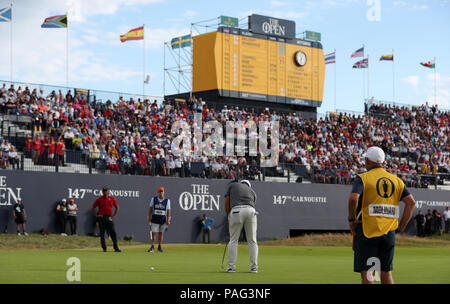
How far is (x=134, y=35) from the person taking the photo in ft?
135

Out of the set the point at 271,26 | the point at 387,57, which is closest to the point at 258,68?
the point at 271,26

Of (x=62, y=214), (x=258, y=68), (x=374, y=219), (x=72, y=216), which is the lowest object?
(x=72, y=216)

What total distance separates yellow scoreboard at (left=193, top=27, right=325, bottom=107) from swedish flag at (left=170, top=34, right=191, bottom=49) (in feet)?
1.47

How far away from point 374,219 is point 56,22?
101 ft

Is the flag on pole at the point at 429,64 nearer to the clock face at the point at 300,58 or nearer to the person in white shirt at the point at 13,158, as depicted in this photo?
the clock face at the point at 300,58

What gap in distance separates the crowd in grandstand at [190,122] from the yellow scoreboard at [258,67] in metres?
1.89

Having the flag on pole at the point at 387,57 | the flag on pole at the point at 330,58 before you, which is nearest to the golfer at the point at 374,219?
the flag on pole at the point at 330,58

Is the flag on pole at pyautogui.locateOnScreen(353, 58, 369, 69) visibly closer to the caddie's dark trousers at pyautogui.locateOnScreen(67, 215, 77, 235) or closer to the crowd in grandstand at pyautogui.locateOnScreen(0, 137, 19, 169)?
the caddie's dark trousers at pyautogui.locateOnScreen(67, 215, 77, 235)

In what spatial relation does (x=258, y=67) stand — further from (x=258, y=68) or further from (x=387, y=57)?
(x=387, y=57)

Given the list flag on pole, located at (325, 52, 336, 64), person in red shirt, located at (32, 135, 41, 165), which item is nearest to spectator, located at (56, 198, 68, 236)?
person in red shirt, located at (32, 135, 41, 165)

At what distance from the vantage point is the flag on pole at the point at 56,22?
1411 inches

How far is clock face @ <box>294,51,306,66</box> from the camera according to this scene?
46.5 metres
